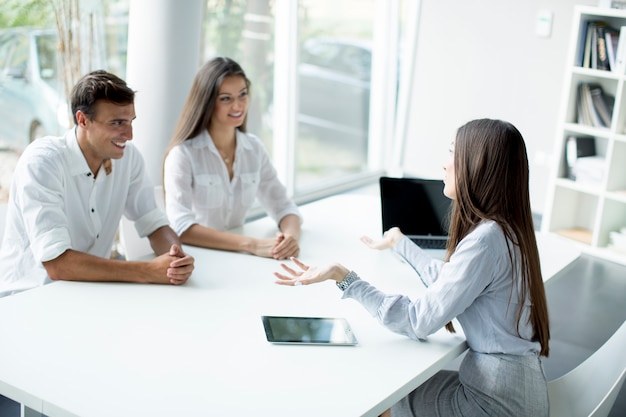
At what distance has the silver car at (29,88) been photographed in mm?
3754

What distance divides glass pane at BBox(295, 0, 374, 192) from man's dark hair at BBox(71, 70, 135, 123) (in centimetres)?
307

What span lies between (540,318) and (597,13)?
3.52 m

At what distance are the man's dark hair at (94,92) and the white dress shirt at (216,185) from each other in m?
0.49

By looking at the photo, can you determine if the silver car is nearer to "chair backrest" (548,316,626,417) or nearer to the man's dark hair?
the man's dark hair

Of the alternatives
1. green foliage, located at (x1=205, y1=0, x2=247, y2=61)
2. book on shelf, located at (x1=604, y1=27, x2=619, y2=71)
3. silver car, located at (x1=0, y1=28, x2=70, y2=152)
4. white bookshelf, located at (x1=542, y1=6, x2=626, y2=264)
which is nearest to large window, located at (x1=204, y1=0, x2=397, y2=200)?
green foliage, located at (x1=205, y1=0, x2=247, y2=61)

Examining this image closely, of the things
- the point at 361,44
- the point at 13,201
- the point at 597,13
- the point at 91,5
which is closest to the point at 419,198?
the point at 13,201

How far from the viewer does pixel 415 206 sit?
273cm

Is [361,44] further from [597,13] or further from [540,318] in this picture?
[540,318]

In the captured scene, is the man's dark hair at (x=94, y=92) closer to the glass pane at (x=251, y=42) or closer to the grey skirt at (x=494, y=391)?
the grey skirt at (x=494, y=391)

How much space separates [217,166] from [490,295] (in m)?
1.44

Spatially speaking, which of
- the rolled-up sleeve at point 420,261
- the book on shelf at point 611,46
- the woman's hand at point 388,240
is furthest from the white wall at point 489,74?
the rolled-up sleeve at point 420,261

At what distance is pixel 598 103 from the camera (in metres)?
5.03

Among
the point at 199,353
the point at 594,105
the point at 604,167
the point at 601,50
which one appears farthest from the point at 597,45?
the point at 199,353

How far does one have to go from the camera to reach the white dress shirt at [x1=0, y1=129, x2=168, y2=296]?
88.8 inches
